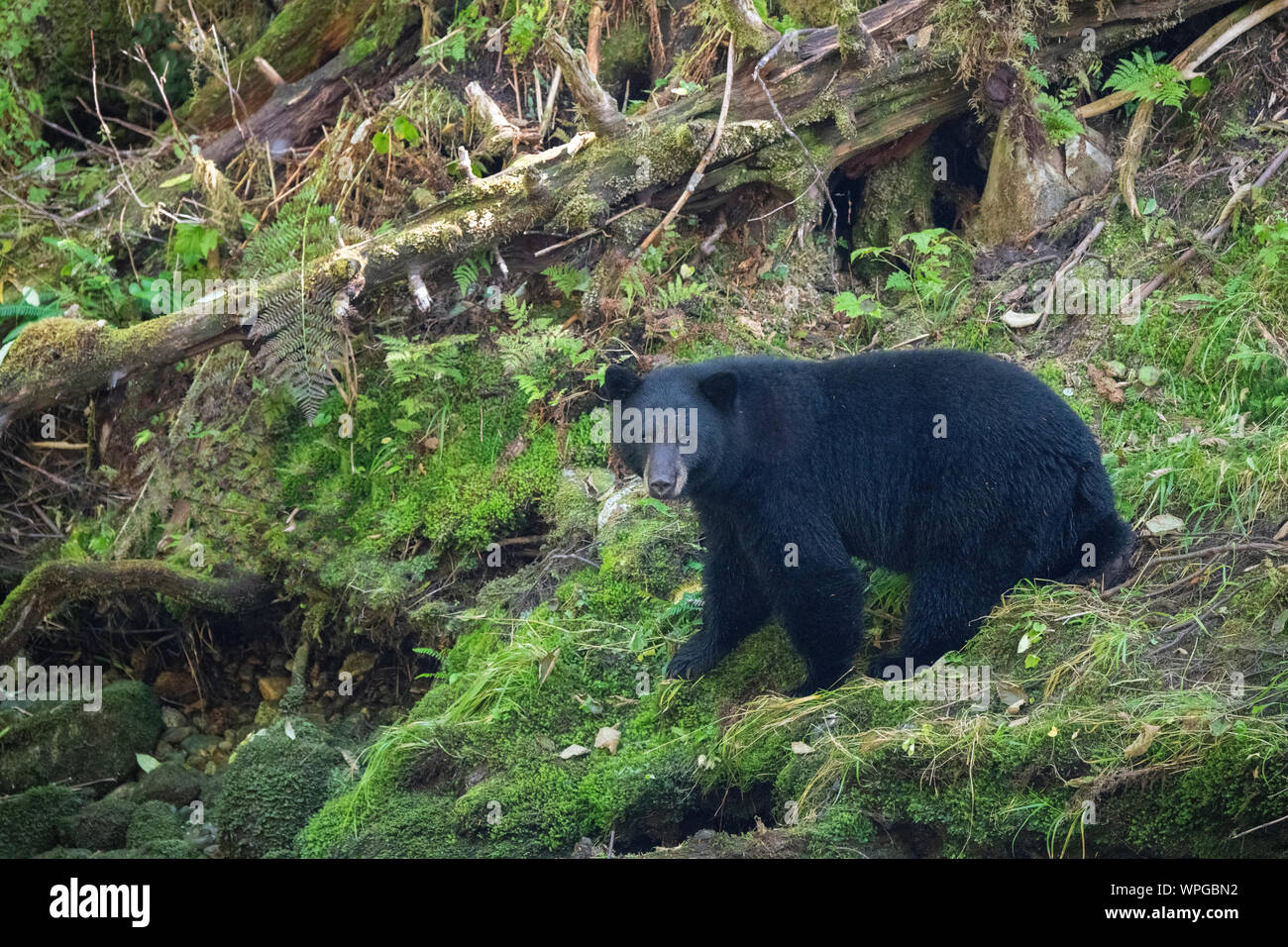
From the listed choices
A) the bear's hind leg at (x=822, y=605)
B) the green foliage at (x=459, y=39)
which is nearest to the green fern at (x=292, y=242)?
the green foliage at (x=459, y=39)

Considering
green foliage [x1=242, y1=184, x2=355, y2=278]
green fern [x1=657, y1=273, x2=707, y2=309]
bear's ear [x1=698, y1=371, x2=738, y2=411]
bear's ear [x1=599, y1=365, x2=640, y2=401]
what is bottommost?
bear's ear [x1=698, y1=371, x2=738, y2=411]

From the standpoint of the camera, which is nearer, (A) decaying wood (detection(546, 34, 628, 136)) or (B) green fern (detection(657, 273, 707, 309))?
(A) decaying wood (detection(546, 34, 628, 136))

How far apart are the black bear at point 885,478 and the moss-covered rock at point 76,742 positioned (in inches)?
164

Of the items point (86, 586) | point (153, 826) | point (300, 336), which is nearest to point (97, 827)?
point (153, 826)

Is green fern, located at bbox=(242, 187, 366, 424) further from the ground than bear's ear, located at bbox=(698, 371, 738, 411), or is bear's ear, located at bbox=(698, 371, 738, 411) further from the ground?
green fern, located at bbox=(242, 187, 366, 424)

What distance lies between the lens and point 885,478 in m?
6.16

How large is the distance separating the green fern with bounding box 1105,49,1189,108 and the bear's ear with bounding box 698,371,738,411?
4169 mm

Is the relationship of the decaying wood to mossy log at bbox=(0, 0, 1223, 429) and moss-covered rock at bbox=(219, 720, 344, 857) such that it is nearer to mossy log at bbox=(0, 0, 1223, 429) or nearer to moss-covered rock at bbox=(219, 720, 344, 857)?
mossy log at bbox=(0, 0, 1223, 429)

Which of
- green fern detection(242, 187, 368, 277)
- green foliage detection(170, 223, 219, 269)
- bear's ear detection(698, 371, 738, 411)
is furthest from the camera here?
green foliage detection(170, 223, 219, 269)

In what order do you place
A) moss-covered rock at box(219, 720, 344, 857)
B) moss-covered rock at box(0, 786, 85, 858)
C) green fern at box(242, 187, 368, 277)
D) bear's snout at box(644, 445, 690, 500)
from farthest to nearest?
green fern at box(242, 187, 368, 277)
moss-covered rock at box(0, 786, 85, 858)
moss-covered rock at box(219, 720, 344, 857)
bear's snout at box(644, 445, 690, 500)

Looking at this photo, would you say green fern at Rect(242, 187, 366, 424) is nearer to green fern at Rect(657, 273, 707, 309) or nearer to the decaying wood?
the decaying wood

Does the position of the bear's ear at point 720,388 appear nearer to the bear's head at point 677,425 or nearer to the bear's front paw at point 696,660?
the bear's head at point 677,425

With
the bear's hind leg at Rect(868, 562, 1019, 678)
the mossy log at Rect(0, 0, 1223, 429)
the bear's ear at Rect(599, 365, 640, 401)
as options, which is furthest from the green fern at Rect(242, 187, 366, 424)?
the bear's hind leg at Rect(868, 562, 1019, 678)

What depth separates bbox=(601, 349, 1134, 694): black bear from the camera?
5.98 metres
